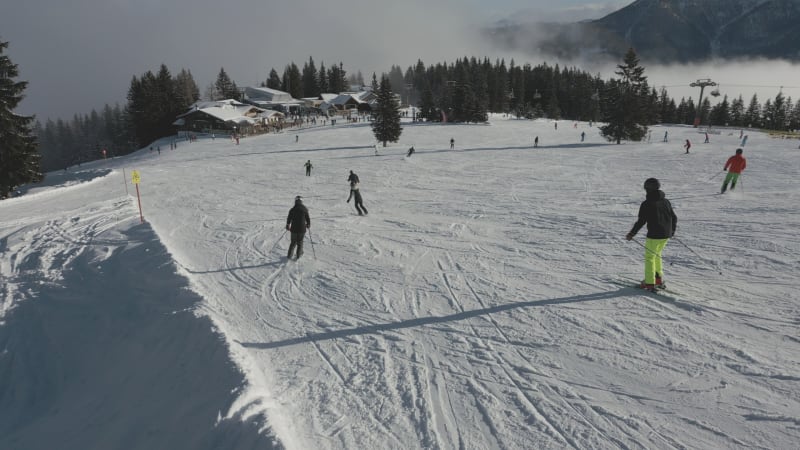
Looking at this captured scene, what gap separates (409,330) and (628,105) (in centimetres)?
4062

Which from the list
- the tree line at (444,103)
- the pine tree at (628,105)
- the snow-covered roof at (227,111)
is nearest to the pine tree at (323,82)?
the tree line at (444,103)

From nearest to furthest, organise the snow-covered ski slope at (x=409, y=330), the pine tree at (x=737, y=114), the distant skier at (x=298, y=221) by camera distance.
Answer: the snow-covered ski slope at (x=409, y=330)
the distant skier at (x=298, y=221)
the pine tree at (x=737, y=114)

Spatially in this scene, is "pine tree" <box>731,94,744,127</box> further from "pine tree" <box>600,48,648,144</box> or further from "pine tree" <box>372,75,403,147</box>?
"pine tree" <box>372,75,403,147</box>

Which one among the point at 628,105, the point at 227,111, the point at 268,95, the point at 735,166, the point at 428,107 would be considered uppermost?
the point at 268,95

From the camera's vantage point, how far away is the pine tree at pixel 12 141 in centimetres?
2608

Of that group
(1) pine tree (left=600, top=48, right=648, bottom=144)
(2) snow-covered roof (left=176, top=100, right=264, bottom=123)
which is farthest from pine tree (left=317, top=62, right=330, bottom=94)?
(1) pine tree (left=600, top=48, right=648, bottom=144)

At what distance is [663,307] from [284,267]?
7563 mm

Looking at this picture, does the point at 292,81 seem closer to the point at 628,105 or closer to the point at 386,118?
the point at 386,118

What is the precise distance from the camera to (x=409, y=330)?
6.42 m

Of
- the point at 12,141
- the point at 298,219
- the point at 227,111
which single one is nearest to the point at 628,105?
the point at 298,219

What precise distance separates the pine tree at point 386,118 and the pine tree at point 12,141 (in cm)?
2742

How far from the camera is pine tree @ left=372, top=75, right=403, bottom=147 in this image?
1688 inches

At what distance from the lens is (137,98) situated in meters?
69.7

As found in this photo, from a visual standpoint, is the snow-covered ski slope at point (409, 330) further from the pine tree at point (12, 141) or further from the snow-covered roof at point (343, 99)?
the snow-covered roof at point (343, 99)
